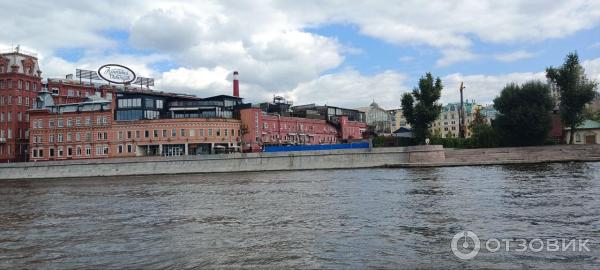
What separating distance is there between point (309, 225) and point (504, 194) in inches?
582

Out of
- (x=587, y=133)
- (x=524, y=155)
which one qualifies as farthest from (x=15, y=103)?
(x=587, y=133)

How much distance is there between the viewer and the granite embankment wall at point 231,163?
246ft

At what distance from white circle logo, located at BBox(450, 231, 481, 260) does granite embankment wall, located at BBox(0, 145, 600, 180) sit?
54820 mm

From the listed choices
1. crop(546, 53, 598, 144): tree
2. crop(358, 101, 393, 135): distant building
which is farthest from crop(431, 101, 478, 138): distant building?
crop(546, 53, 598, 144): tree

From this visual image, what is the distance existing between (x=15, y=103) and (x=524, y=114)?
97791mm

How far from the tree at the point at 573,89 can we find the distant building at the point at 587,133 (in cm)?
799

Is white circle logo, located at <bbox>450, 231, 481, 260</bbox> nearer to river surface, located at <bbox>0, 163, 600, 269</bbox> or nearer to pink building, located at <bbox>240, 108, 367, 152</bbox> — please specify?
river surface, located at <bbox>0, 163, 600, 269</bbox>

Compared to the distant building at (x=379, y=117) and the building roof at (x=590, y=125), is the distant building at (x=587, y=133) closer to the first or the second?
the building roof at (x=590, y=125)

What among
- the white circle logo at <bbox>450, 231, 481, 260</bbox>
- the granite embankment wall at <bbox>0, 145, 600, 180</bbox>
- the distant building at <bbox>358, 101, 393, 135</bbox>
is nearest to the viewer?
the white circle logo at <bbox>450, 231, 481, 260</bbox>

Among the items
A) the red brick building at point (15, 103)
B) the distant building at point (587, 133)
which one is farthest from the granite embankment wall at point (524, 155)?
the red brick building at point (15, 103)

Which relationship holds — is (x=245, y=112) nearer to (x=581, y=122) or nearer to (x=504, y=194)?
(x=581, y=122)

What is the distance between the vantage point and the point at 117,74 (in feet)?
364

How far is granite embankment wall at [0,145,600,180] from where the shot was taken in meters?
69.3

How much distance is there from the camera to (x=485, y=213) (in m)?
21.7
